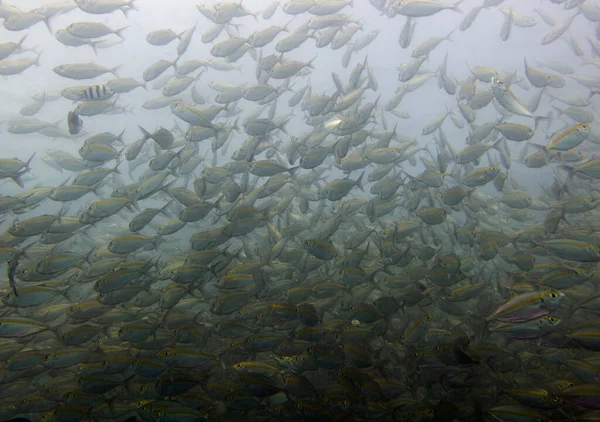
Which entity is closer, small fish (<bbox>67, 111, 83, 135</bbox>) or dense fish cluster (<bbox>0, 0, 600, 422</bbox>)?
dense fish cluster (<bbox>0, 0, 600, 422</bbox>)

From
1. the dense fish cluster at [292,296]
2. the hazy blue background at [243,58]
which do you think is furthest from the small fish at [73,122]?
the hazy blue background at [243,58]

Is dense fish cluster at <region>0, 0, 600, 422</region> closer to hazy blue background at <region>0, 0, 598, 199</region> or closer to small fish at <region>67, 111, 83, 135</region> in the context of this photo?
small fish at <region>67, 111, 83, 135</region>

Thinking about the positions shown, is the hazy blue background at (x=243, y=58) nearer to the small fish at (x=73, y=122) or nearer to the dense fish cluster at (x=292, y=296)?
the dense fish cluster at (x=292, y=296)

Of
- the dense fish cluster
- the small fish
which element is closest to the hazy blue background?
the dense fish cluster

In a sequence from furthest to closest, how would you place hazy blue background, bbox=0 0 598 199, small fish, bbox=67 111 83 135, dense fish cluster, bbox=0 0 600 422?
hazy blue background, bbox=0 0 598 199
small fish, bbox=67 111 83 135
dense fish cluster, bbox=0 0 600 422

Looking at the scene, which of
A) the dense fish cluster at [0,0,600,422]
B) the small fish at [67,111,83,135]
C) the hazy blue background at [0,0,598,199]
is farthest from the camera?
the hazy blue background at [0,0,598,199]

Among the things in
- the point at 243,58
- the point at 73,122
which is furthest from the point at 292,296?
the point at 243,58

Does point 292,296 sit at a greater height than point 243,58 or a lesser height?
greater

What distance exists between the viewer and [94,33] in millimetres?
6207

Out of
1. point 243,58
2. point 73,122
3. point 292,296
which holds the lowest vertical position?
point 243,58

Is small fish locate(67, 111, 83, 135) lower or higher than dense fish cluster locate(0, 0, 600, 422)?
higher

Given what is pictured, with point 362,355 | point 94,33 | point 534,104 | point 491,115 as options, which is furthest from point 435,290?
point 491,115

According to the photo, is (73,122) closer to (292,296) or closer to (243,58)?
(292,296)

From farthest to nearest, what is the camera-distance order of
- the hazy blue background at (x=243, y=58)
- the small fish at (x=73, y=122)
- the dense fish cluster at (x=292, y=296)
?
1. the hazy blue background at (x=243, y=58)
2. the small fish at (x=73, y=122)
3. the dense fish cluster at (x=292, y=296)
